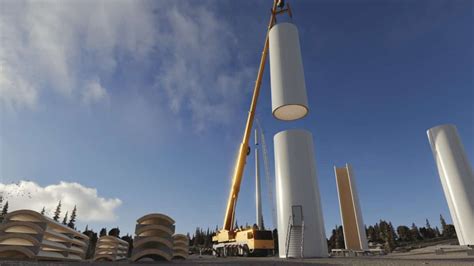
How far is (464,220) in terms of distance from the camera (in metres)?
16.8

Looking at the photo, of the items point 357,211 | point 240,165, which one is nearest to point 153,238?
point 240,165

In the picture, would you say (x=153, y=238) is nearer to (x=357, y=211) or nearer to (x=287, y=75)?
(x=287, y=75)

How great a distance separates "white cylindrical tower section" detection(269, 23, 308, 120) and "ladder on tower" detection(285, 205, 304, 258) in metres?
5.46

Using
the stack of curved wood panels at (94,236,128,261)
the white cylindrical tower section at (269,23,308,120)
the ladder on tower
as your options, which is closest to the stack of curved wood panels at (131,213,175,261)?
the ladder on tower

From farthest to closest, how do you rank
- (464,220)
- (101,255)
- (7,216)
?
(101,255) → (464,220) → (7,216)

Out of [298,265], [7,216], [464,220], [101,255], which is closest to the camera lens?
[298,265]

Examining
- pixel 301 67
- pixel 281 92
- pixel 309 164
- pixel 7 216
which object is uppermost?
pixel 301 67

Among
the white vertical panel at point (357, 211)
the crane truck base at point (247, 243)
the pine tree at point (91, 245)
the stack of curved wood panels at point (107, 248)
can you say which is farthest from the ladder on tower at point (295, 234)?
the pine tree at point (91, 245)

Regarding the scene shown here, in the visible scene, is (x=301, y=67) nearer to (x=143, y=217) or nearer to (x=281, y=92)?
(x=281, y=92)

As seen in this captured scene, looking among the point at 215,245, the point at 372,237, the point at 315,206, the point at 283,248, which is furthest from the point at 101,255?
the point at 372,237

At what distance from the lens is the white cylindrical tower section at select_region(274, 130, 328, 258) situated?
1345 cm

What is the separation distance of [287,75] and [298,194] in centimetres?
643

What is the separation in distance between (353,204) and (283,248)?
60.3 feet

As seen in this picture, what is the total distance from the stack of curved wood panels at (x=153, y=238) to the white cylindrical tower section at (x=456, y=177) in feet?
54.5
